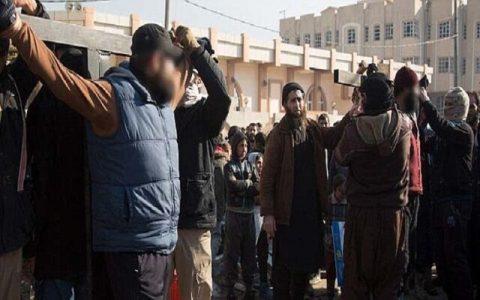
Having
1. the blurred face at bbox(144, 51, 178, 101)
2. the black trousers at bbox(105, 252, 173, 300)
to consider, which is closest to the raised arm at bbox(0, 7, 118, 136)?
the blurred face at bbox(144, 51, 178, 101)

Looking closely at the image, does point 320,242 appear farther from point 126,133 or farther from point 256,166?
point 126,133

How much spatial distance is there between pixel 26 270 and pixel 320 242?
2329 mm

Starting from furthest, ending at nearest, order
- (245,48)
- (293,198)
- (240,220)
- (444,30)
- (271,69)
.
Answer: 1. (444,30)
2. (271,69)
3. (245,48)
4. (240,220)
5. (293,198)

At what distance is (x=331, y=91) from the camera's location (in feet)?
135

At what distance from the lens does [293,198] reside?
4816 mm

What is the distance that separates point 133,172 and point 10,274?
83 cm

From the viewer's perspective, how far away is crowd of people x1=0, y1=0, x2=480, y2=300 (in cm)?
283

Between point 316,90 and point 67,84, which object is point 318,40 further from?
point 67,84

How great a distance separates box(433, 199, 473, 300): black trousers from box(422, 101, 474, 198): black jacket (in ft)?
0.41

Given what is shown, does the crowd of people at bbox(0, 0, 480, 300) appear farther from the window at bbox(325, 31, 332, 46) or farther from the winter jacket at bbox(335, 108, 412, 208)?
the window at bbox(325, 31, 332, 46)

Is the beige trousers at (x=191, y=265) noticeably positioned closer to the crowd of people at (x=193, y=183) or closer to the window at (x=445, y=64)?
the crowd of people at (x=193, y=183)

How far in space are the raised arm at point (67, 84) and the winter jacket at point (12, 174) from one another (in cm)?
42

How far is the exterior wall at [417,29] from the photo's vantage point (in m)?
53.6

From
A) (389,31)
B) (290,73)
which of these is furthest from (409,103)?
(389,31)
